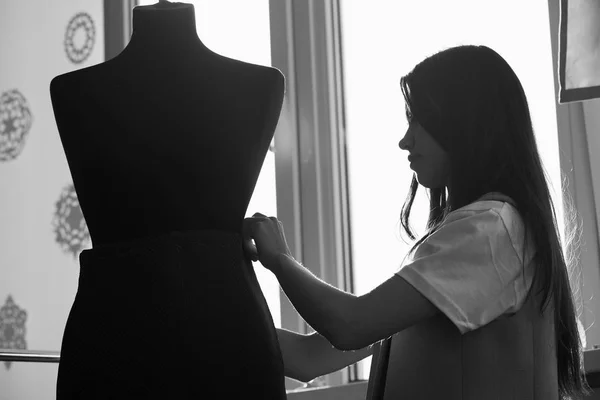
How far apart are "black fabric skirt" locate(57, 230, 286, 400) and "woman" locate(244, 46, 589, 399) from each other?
0.11m

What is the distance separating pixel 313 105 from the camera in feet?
8.33

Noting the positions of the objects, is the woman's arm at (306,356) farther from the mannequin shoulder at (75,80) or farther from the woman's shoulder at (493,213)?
the mannequin shoulder at (75,80)

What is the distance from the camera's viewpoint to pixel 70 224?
2660 millimetres

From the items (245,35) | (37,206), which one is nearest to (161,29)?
(245,35)

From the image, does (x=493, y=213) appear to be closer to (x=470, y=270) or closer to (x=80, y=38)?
(x=470, y=270)

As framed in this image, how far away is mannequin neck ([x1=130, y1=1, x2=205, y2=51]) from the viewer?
1.24m

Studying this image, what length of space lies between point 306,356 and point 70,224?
1.37m

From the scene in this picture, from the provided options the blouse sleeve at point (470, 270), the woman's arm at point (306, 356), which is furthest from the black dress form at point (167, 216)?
the woman's arm at point (306, 356)

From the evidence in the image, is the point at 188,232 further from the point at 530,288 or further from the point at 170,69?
the point at 530,288

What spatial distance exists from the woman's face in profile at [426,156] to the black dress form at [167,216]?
26 cm

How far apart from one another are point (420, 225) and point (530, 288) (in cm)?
116

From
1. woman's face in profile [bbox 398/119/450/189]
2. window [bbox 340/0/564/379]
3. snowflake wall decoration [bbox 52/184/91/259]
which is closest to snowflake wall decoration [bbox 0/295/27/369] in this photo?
snowflake wall decoration [bbox 52/184/91/259]

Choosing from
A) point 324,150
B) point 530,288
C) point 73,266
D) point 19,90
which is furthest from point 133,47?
point 19,90

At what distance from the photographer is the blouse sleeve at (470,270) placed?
1.20 metres
